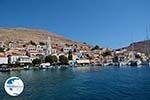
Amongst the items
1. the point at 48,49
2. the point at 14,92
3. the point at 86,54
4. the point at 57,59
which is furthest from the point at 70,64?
the point at 14,92

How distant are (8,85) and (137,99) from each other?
51.4 feet

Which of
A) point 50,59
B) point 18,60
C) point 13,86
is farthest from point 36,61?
point 13,86

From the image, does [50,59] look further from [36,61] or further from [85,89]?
[85,89]

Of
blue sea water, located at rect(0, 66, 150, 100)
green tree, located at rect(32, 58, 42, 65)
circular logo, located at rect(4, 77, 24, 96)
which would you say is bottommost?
blue sea water, located at rect(0, 66, 150, 100)

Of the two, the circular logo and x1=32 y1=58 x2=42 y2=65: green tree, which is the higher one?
x1=32 y1=58 x2=42 y2=65: green tree

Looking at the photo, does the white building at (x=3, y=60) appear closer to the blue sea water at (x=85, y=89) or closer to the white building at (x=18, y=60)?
the white building at (x=18, y=60)

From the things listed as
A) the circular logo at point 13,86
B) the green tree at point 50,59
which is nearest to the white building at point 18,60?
the green tree at point 50,59

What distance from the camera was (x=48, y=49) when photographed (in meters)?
128

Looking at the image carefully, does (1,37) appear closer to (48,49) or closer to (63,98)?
(48,49)

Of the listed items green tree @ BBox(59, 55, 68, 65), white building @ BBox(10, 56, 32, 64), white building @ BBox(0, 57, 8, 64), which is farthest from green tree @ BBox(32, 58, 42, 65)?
green tree @ BBox(59, 55, 68, 65)

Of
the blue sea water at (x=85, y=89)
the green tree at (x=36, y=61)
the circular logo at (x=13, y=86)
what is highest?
the green tree at (x=36, y=61)

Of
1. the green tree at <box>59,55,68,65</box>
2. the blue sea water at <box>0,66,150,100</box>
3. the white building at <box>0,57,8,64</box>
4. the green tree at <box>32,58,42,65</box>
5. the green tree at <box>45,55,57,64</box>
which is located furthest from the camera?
the green tree at <box>59,55,68,65</box>

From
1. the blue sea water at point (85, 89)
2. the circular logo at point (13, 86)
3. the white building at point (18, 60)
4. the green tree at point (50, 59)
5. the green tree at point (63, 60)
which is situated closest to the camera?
the circular logo at point (13, 86)

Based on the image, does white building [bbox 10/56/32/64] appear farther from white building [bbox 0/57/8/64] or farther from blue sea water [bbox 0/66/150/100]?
blue sea water [bbox 0/66/150/100]
